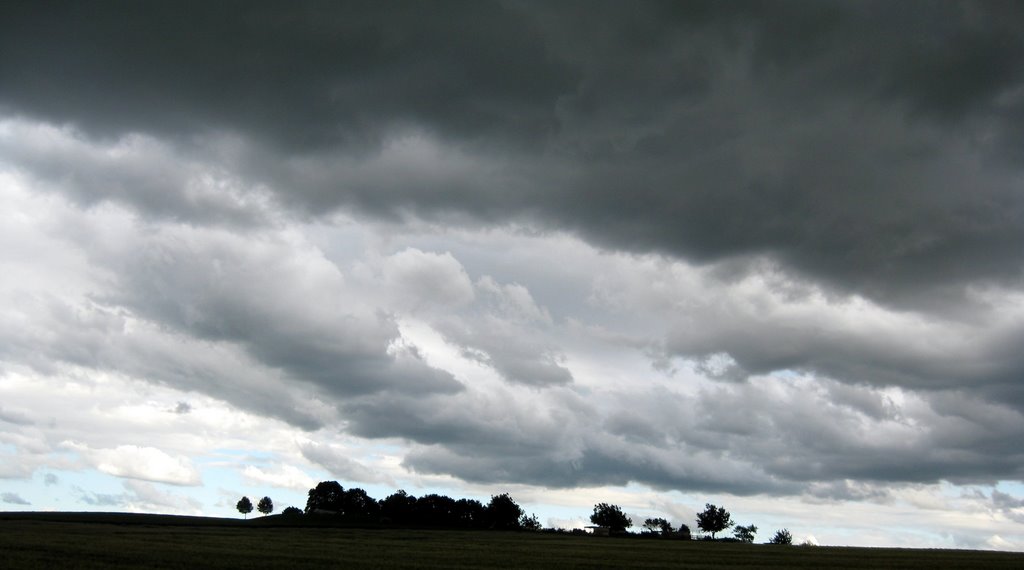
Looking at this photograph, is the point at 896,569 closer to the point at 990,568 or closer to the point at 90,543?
the point at 990,568

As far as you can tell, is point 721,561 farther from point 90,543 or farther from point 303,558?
point 90,543

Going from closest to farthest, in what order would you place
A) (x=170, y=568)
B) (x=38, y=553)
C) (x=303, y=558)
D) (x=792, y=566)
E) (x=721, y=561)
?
(x=170, y=568)
(x=38, y=553)
(x=303, y=558)
(x=792, y=566)
(x=721, y=561)

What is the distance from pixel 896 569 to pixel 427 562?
51.8 m

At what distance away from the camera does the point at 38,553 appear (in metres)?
71.7

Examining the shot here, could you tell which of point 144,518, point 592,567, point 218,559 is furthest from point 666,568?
point 144,518

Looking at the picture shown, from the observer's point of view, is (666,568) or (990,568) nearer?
(666,568)

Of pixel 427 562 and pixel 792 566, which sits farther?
pixel 792 566

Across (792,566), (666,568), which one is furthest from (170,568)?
(792,566)

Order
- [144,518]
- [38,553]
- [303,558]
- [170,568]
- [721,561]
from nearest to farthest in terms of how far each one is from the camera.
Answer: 1. [170,568]
2. [38,553]
3. [303,558]
4. [721,561]
5. [144,518]

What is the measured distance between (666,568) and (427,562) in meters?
24.0

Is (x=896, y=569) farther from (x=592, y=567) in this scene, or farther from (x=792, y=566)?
(x=592, y=567)

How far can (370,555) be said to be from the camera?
8788cm

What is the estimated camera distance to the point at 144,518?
190 metres

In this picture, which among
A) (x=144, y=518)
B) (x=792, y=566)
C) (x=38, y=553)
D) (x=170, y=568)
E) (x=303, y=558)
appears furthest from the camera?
(x=144, y=518)
